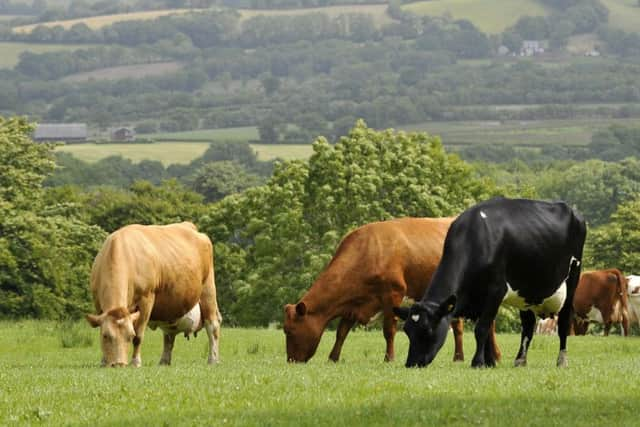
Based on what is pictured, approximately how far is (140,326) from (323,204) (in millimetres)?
49536

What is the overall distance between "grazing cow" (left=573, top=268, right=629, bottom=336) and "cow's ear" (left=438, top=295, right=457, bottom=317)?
2788 centimetres

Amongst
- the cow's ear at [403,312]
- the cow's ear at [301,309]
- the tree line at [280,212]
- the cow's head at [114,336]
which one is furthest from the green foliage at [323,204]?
the cow's ear at [403,312]

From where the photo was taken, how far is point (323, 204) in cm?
7306

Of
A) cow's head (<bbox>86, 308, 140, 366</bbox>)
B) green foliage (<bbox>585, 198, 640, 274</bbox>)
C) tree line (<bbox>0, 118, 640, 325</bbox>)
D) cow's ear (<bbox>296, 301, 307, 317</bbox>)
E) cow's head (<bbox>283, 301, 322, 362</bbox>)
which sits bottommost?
green foliage (<bbox>585, 198, 640, 274</bbox>)

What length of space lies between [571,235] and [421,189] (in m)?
51.5

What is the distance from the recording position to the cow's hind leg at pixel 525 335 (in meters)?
21.9

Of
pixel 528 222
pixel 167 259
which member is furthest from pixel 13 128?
pixel 528 222

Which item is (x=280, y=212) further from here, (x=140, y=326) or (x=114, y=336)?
(x=114, y=336)

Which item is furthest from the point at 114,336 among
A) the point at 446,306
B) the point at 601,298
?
the point at 601,298

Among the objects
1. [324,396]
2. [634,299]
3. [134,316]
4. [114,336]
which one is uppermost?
[324,396]

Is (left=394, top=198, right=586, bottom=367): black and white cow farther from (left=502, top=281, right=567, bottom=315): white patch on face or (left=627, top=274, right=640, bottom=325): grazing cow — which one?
(left=627, top=274, right=640, bottom=325): grazing cow

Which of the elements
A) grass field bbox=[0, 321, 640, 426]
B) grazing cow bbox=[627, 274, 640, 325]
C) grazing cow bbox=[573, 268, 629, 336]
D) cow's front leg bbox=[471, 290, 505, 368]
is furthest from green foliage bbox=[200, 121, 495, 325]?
grass field bbox=[0, 321, 640, 426]

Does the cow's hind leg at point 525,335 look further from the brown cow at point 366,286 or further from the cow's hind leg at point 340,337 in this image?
the cow's hind leg at point 340,337

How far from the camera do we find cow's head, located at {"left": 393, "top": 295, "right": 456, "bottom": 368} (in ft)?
67.5
